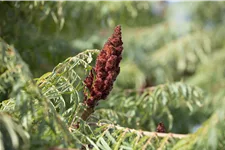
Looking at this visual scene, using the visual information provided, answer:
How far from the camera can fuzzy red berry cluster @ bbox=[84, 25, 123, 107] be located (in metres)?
1.59

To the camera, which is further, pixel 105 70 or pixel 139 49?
pixel 139 49

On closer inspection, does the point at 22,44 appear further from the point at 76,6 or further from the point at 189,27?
the point at 189,27

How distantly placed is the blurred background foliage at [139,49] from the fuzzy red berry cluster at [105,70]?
0.15 meters

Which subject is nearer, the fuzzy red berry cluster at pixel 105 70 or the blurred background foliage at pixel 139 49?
the fuzzy red berry cluster at pixel 105 70

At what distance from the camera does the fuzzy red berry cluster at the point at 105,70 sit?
1587 millimetres

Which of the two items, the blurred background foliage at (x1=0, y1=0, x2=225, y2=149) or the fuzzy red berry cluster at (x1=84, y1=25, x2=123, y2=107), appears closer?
the fuzzy red berry cluster at (x1=84, y1=25, x2=123, y2=107)

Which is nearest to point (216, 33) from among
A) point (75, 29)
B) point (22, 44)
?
point (75, 29)

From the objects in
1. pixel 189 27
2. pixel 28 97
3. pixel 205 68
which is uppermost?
pixel 28 97

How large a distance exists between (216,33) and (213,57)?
16.4 inches

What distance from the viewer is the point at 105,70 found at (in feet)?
5.26

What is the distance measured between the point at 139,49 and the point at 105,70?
3702mm

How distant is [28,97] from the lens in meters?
1.31

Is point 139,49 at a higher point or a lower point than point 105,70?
lower

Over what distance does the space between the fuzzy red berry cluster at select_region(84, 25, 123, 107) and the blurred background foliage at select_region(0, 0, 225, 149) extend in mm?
147
